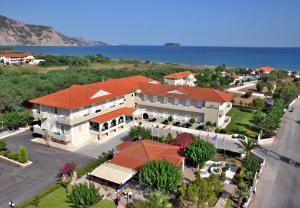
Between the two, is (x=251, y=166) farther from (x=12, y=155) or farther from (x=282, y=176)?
(x=12, y=155)

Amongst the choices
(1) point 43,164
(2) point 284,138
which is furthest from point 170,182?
(2) point 284,138

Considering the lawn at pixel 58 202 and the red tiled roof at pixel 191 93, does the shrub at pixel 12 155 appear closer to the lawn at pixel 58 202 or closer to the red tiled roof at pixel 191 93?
the lawn at pixel 58 202

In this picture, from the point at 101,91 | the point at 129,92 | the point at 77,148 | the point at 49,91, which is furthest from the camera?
the point at 49,91

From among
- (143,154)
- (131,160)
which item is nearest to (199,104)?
(143,154)

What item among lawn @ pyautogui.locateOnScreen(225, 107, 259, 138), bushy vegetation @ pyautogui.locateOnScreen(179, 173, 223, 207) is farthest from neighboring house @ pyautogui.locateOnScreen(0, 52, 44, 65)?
bushy vegetation @ pyautogui.locateOnScreen(179, 173, 223, 207)

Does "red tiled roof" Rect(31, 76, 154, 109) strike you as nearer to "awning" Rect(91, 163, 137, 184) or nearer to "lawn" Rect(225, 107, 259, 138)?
"awning" Rect(91, 163, 137, 184)

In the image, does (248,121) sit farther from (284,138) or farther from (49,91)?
(49,91)

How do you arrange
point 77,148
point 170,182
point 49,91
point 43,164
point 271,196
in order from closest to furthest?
point 170,182
point 271,196
point 43,164
point 77,148
point 49,91
